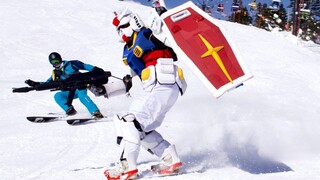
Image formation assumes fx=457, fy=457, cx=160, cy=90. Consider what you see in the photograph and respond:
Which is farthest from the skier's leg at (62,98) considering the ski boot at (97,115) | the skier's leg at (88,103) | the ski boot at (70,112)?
the ski boot at (97,115)

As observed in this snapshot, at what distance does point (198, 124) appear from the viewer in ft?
22.3

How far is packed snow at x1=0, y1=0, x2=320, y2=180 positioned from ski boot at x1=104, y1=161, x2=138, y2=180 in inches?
7.6

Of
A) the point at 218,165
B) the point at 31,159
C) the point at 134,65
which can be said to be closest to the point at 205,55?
the point at 134,65

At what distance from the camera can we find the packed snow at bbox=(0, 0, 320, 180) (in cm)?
463

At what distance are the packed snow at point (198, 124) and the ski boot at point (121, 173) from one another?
0.19 metres

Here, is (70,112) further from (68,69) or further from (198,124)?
(198,124)

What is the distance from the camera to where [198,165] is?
14.9ft

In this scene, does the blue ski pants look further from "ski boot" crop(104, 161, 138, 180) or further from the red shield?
the red shield

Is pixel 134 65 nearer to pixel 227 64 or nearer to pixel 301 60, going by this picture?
pixel 227 64

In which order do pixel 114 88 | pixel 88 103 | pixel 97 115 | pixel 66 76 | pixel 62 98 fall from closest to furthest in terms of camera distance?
pixel 114 88
pixel 66 76
pixel 97 115
pixel 88 103
pixel 62 98

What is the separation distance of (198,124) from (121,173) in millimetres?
2801

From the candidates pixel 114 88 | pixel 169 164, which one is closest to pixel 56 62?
pixel 114 88

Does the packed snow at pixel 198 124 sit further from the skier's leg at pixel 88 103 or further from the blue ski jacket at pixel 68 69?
the blue ski jacket at pixel 68 69

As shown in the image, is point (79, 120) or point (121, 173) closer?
A: point (121, 173)
